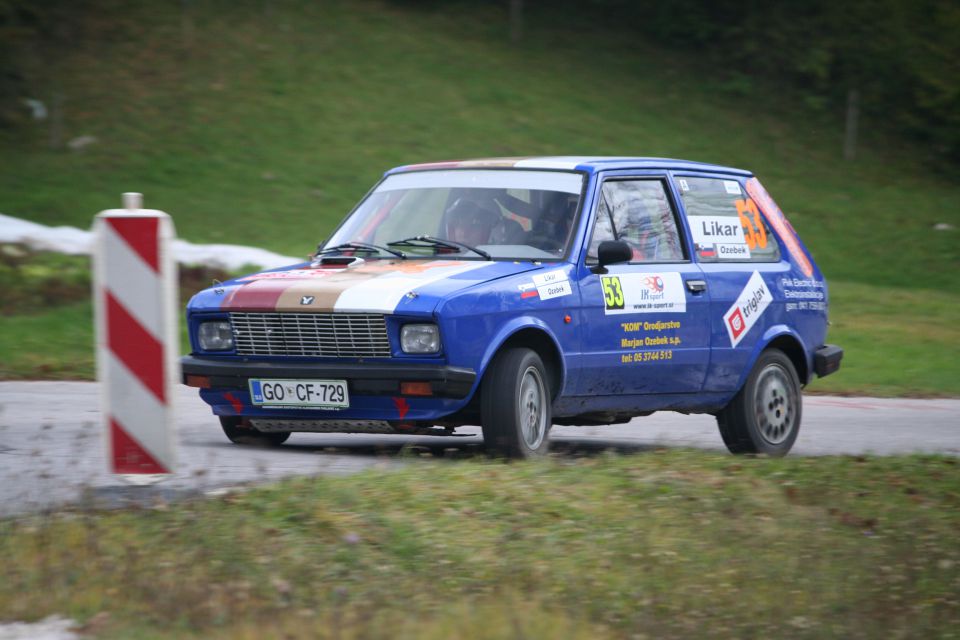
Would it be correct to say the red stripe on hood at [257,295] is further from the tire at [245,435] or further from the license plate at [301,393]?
the tire at [245,435]

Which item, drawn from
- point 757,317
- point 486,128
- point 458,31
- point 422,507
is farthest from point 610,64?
point 422,507

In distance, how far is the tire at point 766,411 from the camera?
966cm

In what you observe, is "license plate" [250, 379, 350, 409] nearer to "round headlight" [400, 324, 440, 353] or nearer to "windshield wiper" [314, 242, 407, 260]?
"round headlight" [400, 324, 440, 353]

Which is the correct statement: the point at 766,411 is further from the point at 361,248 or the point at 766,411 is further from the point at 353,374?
the point at 353,374

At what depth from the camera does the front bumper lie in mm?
7688

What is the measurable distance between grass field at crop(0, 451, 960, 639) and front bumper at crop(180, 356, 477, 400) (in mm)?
700

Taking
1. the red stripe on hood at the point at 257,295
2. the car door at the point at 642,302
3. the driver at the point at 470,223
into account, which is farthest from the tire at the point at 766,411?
the red stripe on hood at the point at 257,295

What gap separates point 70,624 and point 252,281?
4.10 meters

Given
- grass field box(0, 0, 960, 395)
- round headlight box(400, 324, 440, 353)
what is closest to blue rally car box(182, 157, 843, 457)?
round headlight box(400, 324, 440, 353)

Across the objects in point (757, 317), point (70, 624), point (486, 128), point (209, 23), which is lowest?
point (70, 624)

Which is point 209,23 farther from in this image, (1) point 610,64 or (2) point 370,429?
(2) point 370,429

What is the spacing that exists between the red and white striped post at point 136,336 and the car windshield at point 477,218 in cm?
304

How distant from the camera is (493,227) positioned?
346 inches

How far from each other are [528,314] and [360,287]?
928mm
